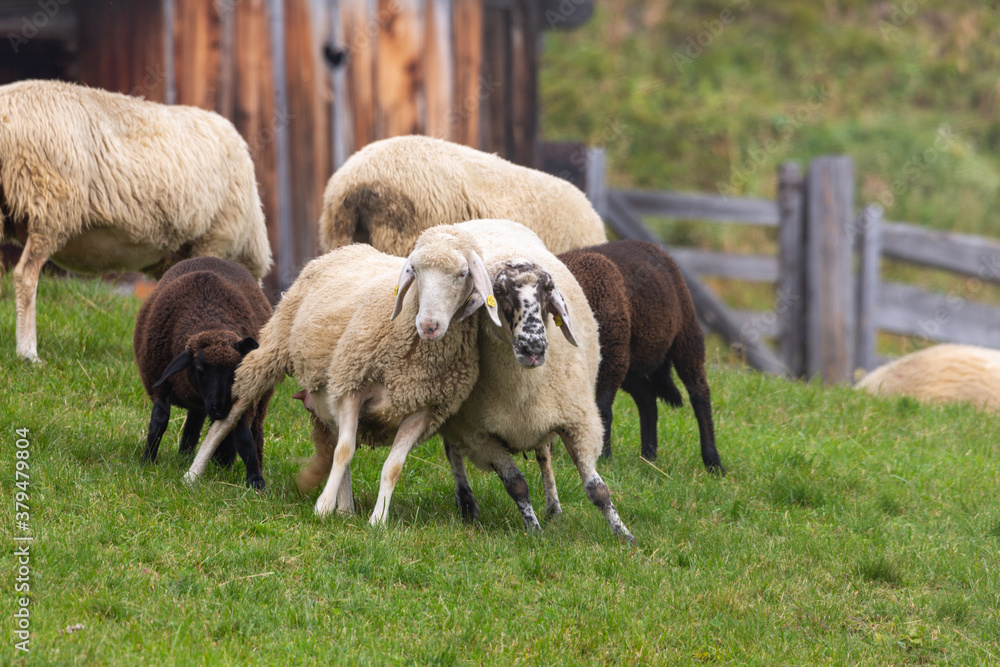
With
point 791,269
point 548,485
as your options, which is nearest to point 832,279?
point 791,269

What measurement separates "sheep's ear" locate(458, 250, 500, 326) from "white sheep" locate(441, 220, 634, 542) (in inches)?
4.0

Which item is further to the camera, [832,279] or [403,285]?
[832,279]

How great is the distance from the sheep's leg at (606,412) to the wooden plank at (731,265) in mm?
6184

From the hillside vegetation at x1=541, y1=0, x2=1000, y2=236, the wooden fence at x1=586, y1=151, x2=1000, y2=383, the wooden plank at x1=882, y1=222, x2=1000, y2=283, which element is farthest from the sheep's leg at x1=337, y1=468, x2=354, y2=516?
the hillside vegetation at x1=541, y1=0, x2=1000, y2=236

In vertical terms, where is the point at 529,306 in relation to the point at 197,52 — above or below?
below

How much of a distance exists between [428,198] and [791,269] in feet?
18.6

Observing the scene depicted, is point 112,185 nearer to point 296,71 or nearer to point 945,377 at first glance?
point 296,71

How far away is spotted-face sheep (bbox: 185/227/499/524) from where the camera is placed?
4.71 m

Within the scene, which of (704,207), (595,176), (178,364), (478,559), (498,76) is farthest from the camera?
(704,207)

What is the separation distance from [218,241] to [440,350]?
3251mm

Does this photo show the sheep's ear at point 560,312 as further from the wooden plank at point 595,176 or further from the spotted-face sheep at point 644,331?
the wooden plank at point 595,176

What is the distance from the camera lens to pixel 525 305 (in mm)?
4668

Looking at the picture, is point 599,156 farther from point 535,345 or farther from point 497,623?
point 497,623

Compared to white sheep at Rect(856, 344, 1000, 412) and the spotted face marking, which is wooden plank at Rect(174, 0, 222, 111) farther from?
white sheep at Rect(856, 344, 1000, 412)
